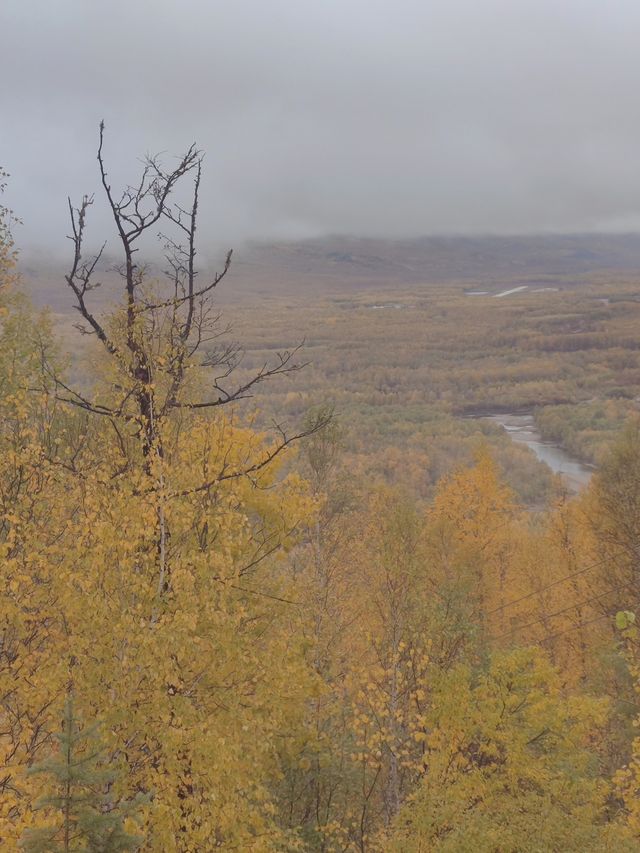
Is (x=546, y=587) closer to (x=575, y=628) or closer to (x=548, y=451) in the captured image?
(x=575, y=628)

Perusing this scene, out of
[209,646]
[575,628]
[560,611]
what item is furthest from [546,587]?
[209,646]

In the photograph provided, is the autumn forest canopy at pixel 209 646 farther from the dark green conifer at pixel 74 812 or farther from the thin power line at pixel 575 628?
the thin power line at pixel 575 628

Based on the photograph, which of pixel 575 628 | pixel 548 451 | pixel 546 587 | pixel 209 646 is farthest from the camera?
pixel 548 451

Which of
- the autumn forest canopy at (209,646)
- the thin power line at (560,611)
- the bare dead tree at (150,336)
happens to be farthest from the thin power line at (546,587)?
the bare dead tree at (150,336)

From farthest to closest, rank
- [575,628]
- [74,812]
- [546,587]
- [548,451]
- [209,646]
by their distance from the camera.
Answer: [548,451] < [546,587] < [575,628] < [209,646] < [74,812]

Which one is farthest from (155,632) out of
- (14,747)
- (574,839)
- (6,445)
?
(574,839)

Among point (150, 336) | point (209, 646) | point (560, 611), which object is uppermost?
point (150, 336)

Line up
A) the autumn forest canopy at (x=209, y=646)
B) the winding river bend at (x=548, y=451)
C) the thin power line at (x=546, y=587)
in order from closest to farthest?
the autumn forest canopy at (x=209, y=646) → the thin power line at (x=546, y=587) → the winding river bend at (x=548, y=451)

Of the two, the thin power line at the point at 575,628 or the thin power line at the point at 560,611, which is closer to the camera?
the thin power line at the point at 560,611

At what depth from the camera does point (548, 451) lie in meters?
102

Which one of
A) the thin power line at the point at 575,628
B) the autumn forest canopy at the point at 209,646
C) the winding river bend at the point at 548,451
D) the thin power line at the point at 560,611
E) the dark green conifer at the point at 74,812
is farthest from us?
the winding river bend at the point at 548,451

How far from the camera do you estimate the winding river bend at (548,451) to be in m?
76.4

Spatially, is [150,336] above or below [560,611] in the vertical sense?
above

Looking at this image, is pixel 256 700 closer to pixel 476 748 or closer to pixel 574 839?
pixel 574 839
